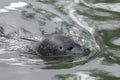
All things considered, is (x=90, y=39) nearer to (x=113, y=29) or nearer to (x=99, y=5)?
(x=113, y=29)

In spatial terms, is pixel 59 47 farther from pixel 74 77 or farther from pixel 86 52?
pixel 74 77

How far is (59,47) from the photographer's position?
770 centimetres

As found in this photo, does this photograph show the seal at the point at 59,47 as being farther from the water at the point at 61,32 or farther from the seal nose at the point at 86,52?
the water at the point at 61,32

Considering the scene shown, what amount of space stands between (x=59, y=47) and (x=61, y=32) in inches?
54.9

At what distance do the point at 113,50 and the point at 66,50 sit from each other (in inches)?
35.5

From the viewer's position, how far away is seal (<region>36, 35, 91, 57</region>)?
7.70 meters

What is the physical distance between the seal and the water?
141mm

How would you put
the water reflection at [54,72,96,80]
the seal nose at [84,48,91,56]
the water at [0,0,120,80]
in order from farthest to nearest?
1. the seal nose at [84,48,91,56]
2. the water at [0,0,120,80]
3. the water reflection at [54,72,96,80]

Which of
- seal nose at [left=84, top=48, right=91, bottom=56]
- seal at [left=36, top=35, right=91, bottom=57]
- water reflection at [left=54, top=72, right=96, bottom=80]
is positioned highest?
seal at [left=36, top=35, right=91, bottom=57]

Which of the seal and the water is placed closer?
the water

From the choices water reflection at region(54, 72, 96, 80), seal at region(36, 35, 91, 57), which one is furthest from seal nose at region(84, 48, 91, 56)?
water reflection at region(54, 72, 96, 80)

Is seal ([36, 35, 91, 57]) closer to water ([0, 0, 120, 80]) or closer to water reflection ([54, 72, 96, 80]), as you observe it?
water ([0, 0, 120, 80])

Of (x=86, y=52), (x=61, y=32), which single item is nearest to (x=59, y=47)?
(x=86, y=52)

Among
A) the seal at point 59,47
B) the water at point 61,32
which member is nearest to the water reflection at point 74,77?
the water at point 61,32
